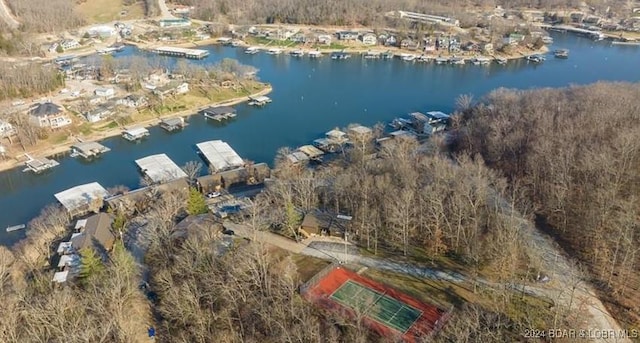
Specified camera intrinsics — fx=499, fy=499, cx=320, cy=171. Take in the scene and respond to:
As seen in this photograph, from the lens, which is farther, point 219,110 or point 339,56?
point 339,56

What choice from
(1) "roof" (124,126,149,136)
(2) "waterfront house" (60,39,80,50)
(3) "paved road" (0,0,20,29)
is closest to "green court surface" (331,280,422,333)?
(1) "roof" (124,126,149,136)

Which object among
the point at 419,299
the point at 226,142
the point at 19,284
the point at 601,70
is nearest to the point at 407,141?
the point at 226,142

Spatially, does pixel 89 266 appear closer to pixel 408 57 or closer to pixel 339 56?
pixel 339 56

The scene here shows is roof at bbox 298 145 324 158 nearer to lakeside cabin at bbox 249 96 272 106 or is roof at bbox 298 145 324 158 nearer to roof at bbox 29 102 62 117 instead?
lakeside cabin at bbox 249 96 272 106

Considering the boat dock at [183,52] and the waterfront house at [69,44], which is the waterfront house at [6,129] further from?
the waterfront house at [69,44]

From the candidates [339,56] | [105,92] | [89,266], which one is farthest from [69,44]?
[89,266]

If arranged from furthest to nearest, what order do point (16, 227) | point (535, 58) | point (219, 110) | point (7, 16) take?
point (7, 16) < point (535, 58) < point (219, 110) < point (16, 227)

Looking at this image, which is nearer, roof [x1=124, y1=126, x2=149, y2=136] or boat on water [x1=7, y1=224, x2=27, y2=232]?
boat on water [x1=7, y1=224, x2=27, y2=232]
